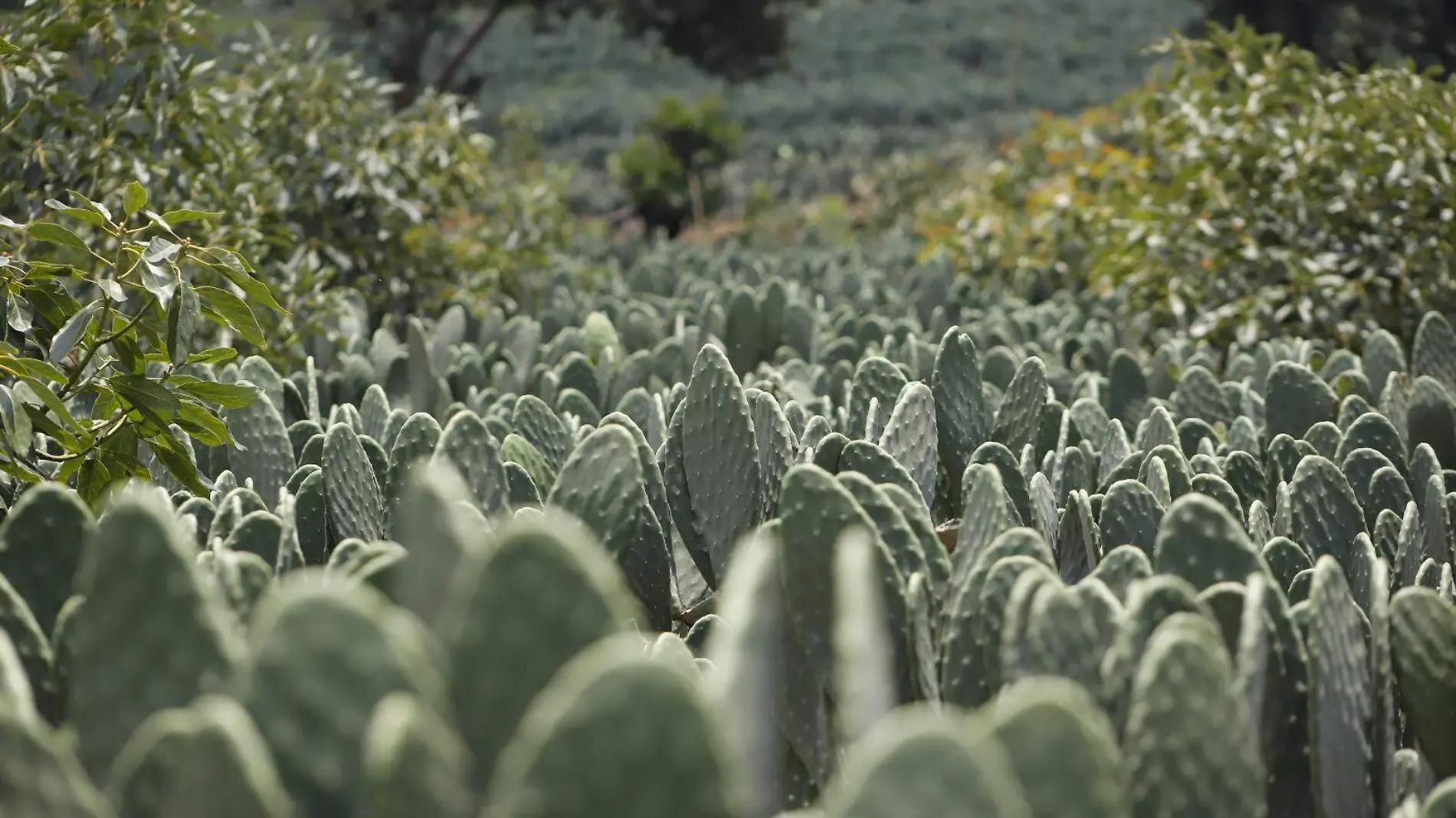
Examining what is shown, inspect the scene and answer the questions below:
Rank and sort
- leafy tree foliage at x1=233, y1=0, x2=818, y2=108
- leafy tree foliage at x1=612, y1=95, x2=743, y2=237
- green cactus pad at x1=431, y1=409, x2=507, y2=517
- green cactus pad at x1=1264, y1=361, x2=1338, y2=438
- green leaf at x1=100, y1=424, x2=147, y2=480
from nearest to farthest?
green cactus pad at x1=431, y1=409, x2=507, y2=517, green leaf at x1=100, y1=424, x2=147, y2=480, green cactus pad at x1=1264, y1=361, x2=1338, y2=438, leafy tree foliage at x1=612, y1=95, x2=743, y2=237, leafy tree foliage at x1=233, y1=0, x2=818, y2=108

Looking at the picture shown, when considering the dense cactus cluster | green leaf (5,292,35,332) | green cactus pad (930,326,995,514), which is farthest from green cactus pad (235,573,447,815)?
green cactus pad (930,326,995,514)

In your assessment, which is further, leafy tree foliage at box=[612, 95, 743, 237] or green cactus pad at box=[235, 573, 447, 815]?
leafy tree foliage at box=[612, 95, 743, 237]

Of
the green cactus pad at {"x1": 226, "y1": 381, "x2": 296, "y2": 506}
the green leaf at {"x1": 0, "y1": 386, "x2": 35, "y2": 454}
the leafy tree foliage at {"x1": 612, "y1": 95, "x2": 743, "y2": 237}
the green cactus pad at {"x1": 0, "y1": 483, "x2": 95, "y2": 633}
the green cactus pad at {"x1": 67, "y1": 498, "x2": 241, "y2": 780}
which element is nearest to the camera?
the green cactus pad at {"x1": 67, "y1": 498, "x2": 241, "y2": 780}

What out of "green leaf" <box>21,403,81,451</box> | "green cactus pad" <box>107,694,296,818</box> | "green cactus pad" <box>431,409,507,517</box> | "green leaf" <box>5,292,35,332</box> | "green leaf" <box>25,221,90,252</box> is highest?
"green leaf" <box>25,221,90,252</box>

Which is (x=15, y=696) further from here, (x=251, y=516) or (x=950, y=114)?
(x=950, y=114)

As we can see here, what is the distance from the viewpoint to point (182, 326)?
87.9 inches

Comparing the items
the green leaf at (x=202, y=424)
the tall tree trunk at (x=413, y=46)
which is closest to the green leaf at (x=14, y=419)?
the green leaf at (x=202, y=424)

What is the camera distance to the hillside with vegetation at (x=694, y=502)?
3.31 ft

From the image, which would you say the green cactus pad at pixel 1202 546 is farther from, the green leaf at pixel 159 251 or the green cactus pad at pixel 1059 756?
the green leaf at pixel 159 251

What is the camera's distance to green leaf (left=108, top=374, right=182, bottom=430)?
7.19 feet

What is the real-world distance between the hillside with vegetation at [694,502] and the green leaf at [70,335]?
0.16 ft

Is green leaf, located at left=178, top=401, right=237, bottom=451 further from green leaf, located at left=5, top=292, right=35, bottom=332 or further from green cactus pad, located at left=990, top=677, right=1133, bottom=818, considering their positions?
green cactus pad, located at left=990, top=677, right=1133, bottom=818

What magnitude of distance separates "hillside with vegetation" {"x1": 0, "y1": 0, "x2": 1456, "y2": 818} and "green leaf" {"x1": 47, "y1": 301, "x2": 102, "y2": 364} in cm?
5

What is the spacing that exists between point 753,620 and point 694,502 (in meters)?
1.24
